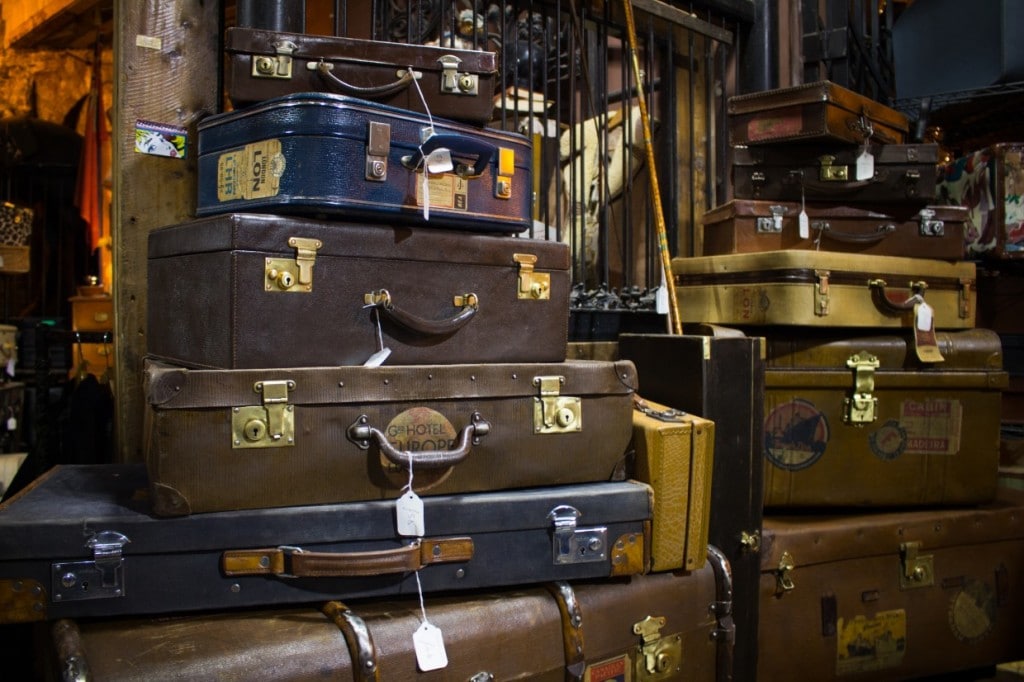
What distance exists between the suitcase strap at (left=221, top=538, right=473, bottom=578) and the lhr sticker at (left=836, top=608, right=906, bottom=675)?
1.43 metres

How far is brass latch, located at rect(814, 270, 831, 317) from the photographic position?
265 centimetres

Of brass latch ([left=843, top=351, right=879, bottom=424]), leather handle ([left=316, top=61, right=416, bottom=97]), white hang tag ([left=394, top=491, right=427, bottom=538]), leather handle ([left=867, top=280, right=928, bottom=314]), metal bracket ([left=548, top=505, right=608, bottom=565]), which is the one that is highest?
leather handle ([left=316, top=61, right=416, bottom=97])

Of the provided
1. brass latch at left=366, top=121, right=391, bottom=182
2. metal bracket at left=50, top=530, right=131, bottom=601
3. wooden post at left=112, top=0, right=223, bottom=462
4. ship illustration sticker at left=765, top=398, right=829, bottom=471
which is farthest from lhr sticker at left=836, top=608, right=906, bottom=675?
wooden post at left=112, top=0, right=223, bottom=462

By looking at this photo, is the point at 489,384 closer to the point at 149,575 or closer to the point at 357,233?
the point at 357,233

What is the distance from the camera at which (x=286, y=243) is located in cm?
170

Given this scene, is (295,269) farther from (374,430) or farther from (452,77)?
(452,77)

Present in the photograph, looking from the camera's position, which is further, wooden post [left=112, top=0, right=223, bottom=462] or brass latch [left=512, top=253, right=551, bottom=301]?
wooden post [left=112, top=0, right=223, bottom=462]

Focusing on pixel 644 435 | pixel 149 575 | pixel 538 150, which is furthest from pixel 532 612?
pixel 538 150

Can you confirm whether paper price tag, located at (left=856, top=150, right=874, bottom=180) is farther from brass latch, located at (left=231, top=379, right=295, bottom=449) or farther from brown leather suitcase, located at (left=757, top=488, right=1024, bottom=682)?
brass latch, located at (left=231, top=379, right=295, bottom=449)

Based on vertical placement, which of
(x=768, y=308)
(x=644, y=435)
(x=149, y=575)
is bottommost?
(x=149, y=575)

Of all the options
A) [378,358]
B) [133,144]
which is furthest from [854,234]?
[133,144]

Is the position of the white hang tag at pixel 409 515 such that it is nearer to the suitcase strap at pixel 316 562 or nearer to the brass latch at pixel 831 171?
the suitcase strap at pixel 316 562

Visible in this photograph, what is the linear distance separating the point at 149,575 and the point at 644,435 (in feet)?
3.62

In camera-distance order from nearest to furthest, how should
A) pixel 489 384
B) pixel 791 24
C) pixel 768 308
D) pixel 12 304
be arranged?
1. pixel 489 384
2. pixel 768 308
3. pixel 791 24
4. pixel 12 304
